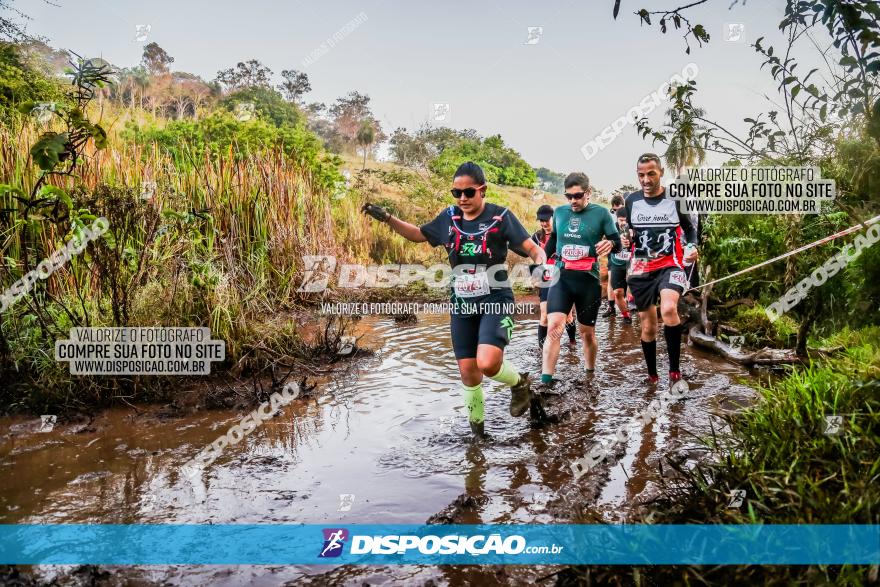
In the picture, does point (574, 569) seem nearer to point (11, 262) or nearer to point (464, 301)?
point (464, 301)

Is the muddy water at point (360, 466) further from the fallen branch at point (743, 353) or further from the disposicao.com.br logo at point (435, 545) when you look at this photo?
the fallen branch at point (743, 353)

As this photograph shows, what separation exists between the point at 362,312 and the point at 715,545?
8762mm

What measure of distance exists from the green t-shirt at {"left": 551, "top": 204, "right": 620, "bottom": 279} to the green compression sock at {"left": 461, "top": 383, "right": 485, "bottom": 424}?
217cm

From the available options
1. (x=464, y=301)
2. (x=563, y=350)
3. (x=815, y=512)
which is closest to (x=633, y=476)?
(x=815, y=512)

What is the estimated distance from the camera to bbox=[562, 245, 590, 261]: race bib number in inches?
245

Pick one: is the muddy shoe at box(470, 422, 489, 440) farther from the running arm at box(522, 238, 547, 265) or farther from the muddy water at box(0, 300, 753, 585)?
the running arm at box(522, 238, 547, 265)

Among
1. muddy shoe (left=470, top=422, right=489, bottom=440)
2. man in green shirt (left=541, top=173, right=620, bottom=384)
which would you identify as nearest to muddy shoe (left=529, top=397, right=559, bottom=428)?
muddy shoe (left=470, top=422, right=489, bottom=440)

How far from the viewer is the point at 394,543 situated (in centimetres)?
327

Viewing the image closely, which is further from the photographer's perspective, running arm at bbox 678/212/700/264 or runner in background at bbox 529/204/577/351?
runner in background at bbox 529/204/577/351

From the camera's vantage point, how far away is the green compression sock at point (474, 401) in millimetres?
4758

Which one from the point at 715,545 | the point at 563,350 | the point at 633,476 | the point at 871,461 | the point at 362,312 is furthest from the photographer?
the point at 362,312

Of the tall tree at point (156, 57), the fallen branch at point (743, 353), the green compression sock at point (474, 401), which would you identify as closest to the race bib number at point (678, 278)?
the fallen branch at point (743, 353)

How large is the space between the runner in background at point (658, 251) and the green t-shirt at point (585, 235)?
0.96 ft

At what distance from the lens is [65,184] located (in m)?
6.55
